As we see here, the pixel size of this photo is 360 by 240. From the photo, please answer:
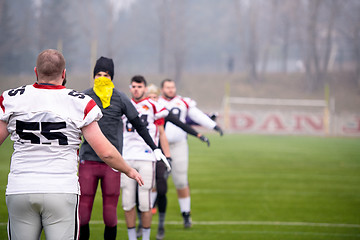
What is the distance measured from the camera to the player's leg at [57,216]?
10.3 ft

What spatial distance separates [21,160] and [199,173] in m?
10.3

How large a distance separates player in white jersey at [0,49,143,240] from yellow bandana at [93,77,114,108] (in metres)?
1.73

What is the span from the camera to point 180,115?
300 inches

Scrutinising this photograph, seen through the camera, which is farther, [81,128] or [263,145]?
[263,145]

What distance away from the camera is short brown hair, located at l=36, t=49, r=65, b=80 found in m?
3.23

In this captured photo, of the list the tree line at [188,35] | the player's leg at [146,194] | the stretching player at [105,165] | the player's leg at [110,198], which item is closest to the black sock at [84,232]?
the stretching player at [105,165]

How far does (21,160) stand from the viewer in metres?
3.21

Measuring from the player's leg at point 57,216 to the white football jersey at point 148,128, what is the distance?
8.63 ft

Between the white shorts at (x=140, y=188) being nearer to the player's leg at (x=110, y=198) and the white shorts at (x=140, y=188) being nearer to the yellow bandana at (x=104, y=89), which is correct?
the player's leg at (x=110, y=198)

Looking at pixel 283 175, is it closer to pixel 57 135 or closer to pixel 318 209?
pixel 318 209

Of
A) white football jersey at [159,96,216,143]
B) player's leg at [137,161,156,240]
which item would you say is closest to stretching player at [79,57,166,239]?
player's leg at [137,161,156,240]

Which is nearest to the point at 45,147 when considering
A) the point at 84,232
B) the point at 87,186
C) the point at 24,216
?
the point at 24,216

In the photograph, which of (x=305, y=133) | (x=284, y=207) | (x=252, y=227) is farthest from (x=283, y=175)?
(x=305, y=133)

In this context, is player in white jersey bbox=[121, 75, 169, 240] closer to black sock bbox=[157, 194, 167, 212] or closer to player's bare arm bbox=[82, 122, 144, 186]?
black sock bbox=[157, 194, 167, 212]
